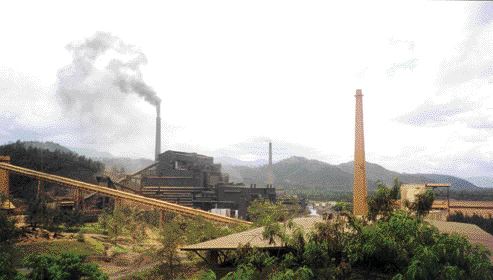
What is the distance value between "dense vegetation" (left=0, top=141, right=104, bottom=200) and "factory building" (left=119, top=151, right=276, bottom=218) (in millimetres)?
5827

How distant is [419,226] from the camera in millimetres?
12398

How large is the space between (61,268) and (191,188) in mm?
34235

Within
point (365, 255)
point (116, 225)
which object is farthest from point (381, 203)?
point (116, 225)

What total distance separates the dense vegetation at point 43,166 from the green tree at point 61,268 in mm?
31913

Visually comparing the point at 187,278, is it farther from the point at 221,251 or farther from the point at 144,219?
the point at 144,219

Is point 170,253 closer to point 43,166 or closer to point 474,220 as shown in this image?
point 474,220

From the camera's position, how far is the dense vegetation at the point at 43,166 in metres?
43.1

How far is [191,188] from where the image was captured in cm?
4688

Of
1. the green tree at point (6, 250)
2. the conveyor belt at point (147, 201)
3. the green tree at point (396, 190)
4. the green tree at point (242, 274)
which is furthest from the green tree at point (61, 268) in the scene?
the conveyor belt at point (147, 201)

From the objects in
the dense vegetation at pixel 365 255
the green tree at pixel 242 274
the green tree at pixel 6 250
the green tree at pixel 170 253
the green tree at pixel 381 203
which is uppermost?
the green tree at pixel 381 203

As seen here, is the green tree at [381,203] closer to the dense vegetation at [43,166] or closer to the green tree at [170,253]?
the green tree at [170,253]

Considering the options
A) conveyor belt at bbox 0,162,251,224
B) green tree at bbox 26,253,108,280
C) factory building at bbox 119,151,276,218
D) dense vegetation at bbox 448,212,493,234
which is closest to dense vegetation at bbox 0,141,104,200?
factory building at bbox 119,151,276,218

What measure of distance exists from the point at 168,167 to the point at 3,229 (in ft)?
99.4

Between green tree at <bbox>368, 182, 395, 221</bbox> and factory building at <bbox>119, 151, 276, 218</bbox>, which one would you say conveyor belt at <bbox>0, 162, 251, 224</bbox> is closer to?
factory building at <bbox>119, 151, 276, 218</bbox>
